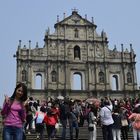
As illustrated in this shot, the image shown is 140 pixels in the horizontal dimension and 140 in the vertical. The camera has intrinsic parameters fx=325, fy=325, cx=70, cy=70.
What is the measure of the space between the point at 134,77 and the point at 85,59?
681cm

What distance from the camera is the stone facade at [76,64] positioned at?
4062cm

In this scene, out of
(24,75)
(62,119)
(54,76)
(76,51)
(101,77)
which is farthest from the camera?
(76,51)

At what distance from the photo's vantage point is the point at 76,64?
Answer: 42.2 m

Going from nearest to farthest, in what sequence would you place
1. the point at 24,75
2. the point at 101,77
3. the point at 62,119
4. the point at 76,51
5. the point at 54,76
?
1. the point at 62,119
2. the point at 24,75
3. the point at 54,76
4. the point at 101,77
5. the point at 76,51

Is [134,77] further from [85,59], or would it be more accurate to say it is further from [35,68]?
[35,68]

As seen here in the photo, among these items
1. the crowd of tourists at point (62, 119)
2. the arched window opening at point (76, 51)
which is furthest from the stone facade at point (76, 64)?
the crowd of tourists at point (62, 119)

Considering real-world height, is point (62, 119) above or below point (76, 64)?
below

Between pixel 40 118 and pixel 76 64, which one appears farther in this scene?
pixel 76 64

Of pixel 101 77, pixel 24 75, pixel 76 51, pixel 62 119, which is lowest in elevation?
pixel 62 119

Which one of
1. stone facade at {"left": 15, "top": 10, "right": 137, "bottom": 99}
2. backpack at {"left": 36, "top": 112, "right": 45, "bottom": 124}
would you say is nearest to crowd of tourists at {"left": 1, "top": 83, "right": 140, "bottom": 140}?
backpack at {"left": 36, "top": 112, "right": 45, "bottom": 124}

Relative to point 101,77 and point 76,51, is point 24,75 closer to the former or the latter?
point 76,51

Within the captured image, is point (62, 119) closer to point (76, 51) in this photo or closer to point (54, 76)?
point (54, 76)

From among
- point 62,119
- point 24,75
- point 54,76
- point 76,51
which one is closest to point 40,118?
point 62,119

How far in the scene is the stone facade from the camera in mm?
40625
